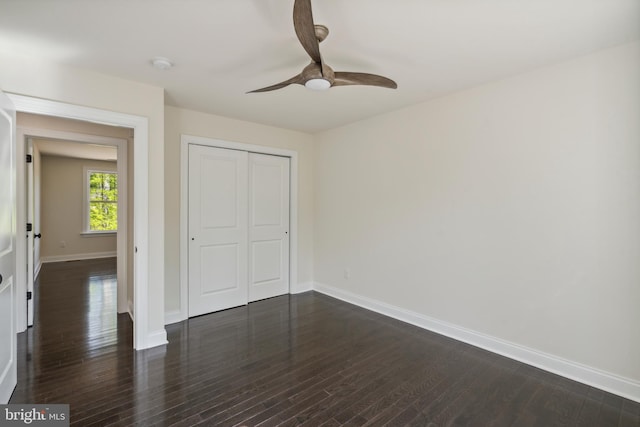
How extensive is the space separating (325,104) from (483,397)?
301 cm

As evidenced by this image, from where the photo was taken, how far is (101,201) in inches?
303

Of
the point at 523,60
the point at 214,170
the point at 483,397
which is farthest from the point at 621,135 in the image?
the point at 214,170

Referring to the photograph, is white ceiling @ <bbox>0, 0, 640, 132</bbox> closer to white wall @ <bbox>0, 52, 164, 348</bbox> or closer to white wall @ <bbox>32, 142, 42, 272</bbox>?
white wall @ <bbox>0, 52, 164, 348</bbox>

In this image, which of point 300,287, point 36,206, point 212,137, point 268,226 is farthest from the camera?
point 36,206

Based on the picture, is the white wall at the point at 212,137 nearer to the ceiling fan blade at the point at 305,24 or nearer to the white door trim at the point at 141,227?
the white door trim at the point at 141,227

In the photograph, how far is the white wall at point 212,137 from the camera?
3559mm

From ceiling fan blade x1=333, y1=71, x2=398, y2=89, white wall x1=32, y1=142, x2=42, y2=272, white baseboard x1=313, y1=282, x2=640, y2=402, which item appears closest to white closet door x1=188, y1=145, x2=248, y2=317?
white baseboard x1=313, y1=282, x2=640, y2=402

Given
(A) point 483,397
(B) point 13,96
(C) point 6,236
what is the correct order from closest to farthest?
(C) point 6,236 → (A) point 483,397 → (B) point 13,96

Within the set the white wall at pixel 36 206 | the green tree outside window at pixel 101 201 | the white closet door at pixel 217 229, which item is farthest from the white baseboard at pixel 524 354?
the green tree outside window at pixel 101 201

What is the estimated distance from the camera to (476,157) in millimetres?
2949

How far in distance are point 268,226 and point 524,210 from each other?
3.10 m

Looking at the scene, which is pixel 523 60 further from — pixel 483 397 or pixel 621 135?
pixel 483 397

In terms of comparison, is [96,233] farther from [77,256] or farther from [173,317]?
[173,317]
